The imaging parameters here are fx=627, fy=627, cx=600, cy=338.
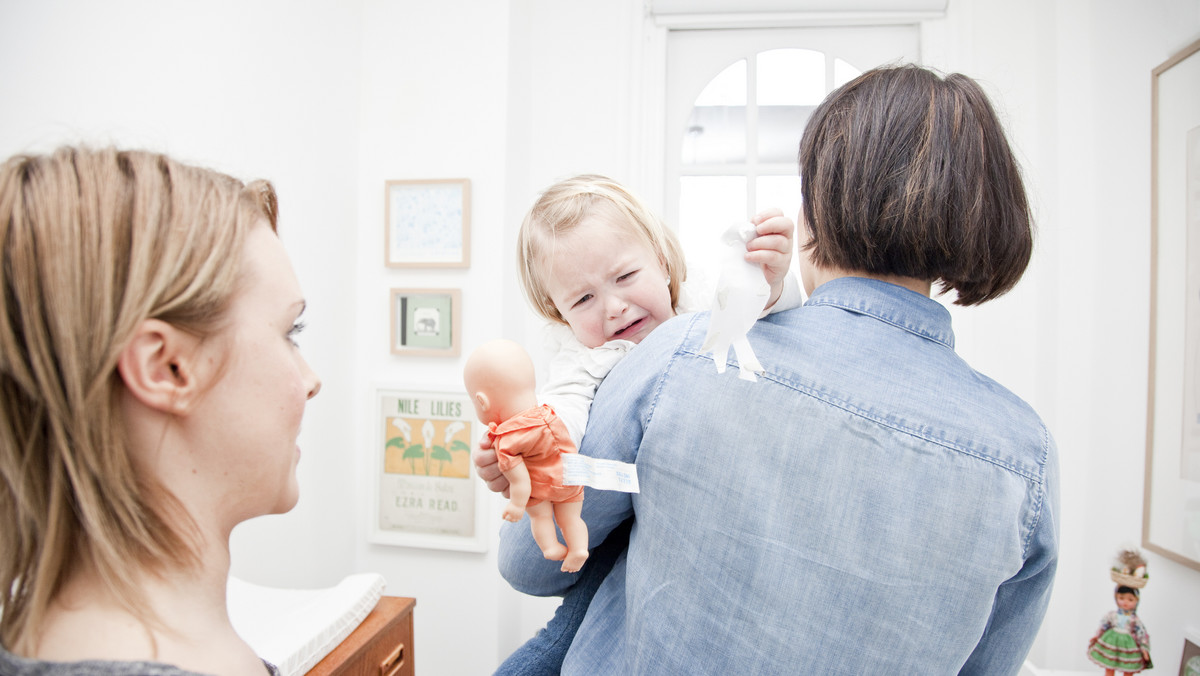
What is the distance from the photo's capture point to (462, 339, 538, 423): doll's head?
688 mm

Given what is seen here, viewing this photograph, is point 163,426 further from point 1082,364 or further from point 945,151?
point 1082,364

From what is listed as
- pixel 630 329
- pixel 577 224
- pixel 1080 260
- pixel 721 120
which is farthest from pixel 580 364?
pixel 1080 260

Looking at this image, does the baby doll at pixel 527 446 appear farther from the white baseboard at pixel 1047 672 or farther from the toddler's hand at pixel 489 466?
the white baseboard at pixel 1047 672

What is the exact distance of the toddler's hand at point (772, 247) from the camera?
2.13 ft

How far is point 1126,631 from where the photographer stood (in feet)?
5.68

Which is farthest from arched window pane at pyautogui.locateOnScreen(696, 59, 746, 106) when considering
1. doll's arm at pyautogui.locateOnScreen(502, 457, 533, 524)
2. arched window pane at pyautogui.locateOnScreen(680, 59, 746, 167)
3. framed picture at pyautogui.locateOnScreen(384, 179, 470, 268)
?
doll's arm at pyautogui.locateOnScreen(502, 457, 533, 524)

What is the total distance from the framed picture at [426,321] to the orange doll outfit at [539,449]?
5.50 ft

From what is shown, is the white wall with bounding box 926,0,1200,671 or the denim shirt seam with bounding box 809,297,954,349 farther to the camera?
the white wall with bounding box 926,0,1200,671

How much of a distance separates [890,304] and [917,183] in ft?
0.42

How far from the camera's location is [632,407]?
675 mm

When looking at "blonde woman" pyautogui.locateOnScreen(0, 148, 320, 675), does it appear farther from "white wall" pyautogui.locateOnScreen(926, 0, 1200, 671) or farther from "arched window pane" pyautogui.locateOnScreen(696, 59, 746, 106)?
"white wall" pyautogui.locateOnScreen(926, 0, 1200, 671)

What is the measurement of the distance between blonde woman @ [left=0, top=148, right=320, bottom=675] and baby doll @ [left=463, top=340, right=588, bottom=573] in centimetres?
22

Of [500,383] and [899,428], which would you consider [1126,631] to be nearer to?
[899,428]

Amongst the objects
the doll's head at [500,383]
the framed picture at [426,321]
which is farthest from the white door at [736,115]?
the doll's head at [500,383]
